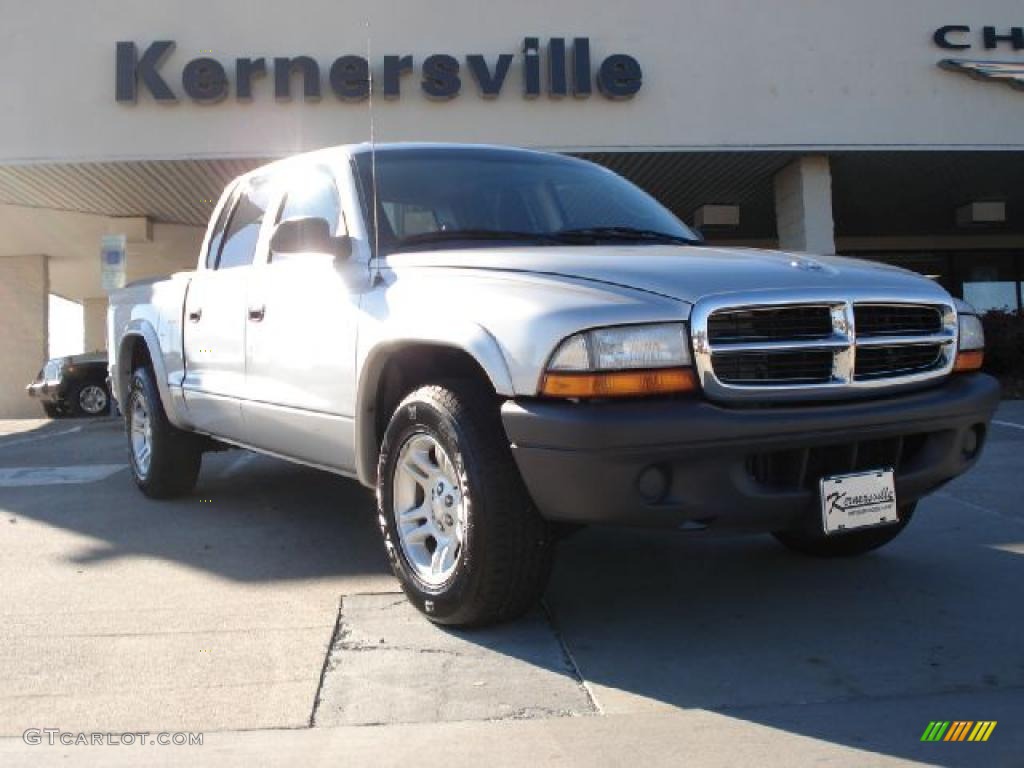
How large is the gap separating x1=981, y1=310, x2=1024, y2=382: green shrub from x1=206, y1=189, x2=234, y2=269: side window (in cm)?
1196

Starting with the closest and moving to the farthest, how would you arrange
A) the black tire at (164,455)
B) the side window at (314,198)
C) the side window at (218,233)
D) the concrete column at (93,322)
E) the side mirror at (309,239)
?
the side mirror at (309,239) → the side window at (314,198) → the side window at (218,233) → the black tire at (164,455) → the concrete column at (93,322)

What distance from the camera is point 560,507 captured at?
10.1 ft

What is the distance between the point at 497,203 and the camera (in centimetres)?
444

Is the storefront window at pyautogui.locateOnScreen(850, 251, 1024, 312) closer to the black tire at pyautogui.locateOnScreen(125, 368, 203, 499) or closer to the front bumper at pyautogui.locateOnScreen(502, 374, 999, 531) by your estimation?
the black tire at pyautogui.locateOnScreen(125, 368, 203, 499)

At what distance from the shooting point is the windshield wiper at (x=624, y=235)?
4.20 m

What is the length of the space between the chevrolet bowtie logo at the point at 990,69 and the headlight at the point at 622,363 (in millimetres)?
12962

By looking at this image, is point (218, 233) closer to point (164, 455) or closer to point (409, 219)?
point (164, 455)

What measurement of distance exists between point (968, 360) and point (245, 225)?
3679mm

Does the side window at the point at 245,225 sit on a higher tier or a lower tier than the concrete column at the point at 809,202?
lower

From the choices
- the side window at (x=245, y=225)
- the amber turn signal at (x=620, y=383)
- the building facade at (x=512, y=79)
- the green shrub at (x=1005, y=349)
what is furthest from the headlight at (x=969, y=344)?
the green shrub at (x=1005, y=349)

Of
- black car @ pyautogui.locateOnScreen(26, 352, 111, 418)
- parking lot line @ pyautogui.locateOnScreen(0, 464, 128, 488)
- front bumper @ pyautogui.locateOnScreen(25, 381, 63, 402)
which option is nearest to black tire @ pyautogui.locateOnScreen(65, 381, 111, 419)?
black car @ pyautogui.locateOnScreen(26, 352, 111, 418)

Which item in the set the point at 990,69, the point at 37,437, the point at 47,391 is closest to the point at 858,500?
the point at 37,437

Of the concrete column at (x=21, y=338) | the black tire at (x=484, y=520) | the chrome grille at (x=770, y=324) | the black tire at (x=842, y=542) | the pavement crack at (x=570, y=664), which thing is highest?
the concrete column at (x=21, y=338)

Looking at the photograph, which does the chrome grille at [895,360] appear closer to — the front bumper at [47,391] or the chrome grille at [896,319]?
the chrome grille at [896,319]
